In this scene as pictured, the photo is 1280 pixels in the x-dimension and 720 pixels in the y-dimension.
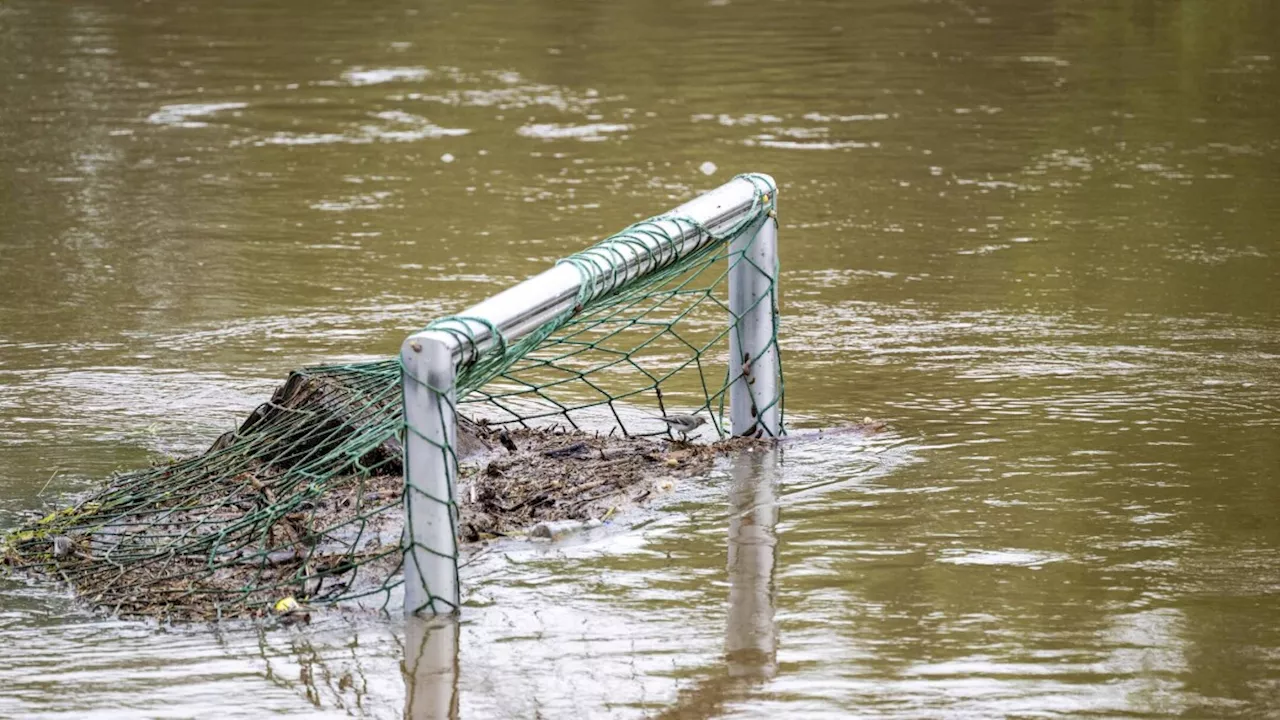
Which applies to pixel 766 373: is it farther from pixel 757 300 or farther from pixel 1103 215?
pixel 1103 215

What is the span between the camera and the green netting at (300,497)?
5809 mm

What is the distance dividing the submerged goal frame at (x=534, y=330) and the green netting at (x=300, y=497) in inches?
0.9

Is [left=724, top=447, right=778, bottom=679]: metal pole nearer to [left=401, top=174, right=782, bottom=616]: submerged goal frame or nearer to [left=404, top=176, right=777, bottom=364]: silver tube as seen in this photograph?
[left=401, top=174, right=782, bottom=616]: submerged goal frame

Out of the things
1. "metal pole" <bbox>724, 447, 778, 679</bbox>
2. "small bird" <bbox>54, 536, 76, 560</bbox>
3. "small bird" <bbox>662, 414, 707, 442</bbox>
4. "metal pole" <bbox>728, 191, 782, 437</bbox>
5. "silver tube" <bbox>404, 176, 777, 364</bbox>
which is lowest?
"small bird" <bbox>662, 414, 707, 442</bbox>

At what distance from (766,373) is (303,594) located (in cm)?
242

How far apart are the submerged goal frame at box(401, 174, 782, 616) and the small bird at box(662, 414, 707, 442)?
31cm

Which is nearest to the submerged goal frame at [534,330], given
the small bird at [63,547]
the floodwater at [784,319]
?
the floodwater at [784,319]

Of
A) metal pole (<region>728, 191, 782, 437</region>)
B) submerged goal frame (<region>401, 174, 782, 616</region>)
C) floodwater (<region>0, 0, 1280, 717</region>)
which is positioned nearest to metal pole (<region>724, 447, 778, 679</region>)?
floodwater (<region>0, 0, 1280, 717</region>)

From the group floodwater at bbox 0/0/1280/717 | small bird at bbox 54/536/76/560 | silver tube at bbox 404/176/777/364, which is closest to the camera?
floodwater at bbox 0/0/1280/717

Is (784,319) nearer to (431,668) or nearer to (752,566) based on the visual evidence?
(752,566)

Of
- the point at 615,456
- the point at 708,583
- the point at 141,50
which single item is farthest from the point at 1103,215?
the point at 141,50

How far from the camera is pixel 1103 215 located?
12.0m

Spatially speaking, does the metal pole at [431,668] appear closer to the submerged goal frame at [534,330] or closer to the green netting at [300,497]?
the submerged goal frame at [534,330]

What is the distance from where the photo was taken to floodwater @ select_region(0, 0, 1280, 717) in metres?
5.20
